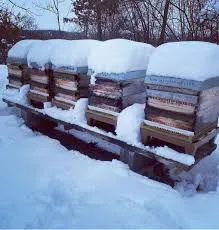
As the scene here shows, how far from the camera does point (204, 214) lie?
141 inches

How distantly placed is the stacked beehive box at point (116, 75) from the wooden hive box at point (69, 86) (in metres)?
0.42

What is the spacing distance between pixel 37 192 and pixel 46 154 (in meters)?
1.26

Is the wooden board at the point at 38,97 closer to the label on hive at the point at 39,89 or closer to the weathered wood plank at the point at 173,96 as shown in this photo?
the label on hive at the point at 39,89

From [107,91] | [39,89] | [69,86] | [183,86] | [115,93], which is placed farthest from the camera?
[39,89]

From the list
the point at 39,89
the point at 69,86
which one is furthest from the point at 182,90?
the point at 39,89

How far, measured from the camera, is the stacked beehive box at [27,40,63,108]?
575 cm

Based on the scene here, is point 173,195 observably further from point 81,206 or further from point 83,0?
point 83,0

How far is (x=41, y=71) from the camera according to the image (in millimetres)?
5867

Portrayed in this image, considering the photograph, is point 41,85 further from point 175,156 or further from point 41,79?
point 175,156

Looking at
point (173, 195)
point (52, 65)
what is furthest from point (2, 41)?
point (173, 195)

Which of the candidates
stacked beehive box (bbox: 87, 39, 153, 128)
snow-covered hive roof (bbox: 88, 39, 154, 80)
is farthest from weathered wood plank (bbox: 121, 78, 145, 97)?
snow-covered hive roof (bbox: 88, 39, 154, 80)

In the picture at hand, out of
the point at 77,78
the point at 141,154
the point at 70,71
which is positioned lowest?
the point at 141,154

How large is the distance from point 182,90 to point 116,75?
→ 1.04 m

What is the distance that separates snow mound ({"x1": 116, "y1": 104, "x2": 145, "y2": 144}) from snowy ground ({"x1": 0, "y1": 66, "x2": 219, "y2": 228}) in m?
0.50
